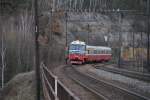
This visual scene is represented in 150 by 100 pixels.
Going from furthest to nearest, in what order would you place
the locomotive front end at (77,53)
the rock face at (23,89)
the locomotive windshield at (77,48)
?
the locomotive windshield at (77,48) < the locomotive front end at (77,53) < the rock face at (23,89)

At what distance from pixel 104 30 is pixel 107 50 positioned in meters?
32.4

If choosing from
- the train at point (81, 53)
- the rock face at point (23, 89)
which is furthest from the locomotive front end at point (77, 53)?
the rock face at point (23, 89)

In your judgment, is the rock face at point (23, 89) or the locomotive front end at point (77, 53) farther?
the locomotive front end at point (77, 53)

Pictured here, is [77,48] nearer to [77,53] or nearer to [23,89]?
[77,53]

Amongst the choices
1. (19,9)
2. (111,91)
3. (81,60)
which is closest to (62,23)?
(19,9)

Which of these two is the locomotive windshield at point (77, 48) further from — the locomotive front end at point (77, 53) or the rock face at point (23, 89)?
the rock face at point (23, 89)

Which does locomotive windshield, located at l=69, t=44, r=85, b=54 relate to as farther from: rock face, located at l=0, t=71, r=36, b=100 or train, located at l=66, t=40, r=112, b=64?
rock face, located at l=0, t=71, r=36, b=100

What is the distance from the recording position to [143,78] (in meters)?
32.5

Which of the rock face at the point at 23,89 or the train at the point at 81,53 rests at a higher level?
the train at the point at 81,53

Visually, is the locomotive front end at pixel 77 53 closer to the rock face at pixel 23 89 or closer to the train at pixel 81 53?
the train at pixel 81 53

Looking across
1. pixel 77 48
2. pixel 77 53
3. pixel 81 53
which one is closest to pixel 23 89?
pixel 81 53

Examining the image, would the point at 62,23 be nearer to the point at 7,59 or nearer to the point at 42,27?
the point at 42,27

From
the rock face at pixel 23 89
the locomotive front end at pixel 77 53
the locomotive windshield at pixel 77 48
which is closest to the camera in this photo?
the rock face at pixel 23 89

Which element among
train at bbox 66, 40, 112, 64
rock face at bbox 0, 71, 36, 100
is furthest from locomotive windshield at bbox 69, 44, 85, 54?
rock face at bbox 0, 71, 36, 100
